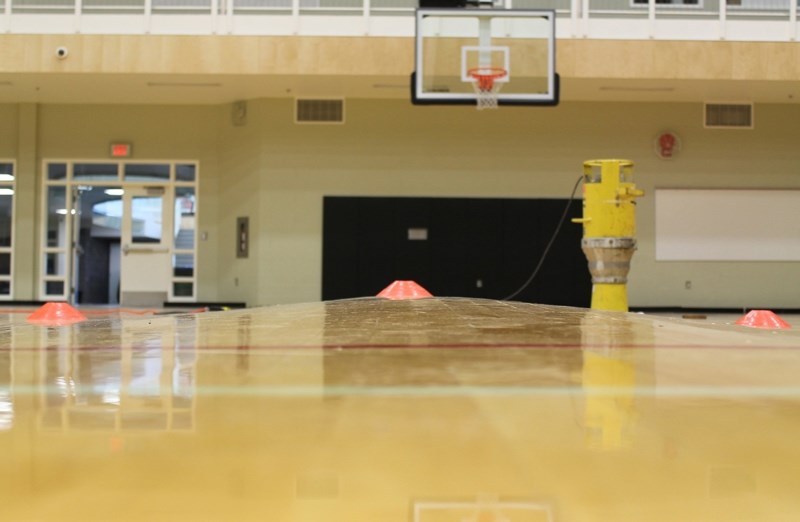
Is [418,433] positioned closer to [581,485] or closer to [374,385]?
[581,485]

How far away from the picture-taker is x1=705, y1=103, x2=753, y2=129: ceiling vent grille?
1330 cm

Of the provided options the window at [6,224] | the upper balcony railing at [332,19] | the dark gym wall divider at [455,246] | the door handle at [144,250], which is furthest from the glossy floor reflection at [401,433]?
the window at [6,224]

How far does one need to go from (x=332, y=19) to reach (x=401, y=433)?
36.3 ft

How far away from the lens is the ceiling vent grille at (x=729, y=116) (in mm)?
13305

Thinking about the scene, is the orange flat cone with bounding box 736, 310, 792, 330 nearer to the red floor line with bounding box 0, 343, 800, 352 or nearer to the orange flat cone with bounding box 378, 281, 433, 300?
the red floor line with bounding box 0, 343, 800, 352

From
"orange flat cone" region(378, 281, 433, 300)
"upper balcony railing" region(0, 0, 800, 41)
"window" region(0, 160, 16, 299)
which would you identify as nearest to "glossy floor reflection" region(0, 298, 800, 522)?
"orange flat cone" region(378, 281, 433, 300)

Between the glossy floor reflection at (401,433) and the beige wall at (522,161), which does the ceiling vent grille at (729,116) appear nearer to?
the beige wall at (522,161)

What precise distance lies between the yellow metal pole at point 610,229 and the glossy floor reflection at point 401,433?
4.63 meters

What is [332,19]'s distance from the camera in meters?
11.8

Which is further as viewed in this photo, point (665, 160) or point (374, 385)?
point (665, 160)

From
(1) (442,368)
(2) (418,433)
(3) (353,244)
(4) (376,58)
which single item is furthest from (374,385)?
(3) (353,244)

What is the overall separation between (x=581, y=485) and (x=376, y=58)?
10.8 m

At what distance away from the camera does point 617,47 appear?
11484 millimetres

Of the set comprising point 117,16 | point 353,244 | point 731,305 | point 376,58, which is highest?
point 117,16
